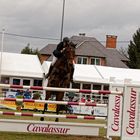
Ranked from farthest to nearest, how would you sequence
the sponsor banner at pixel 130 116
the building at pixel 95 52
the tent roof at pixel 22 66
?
the building at pixel 95 52 → the tent roof at pixel 22 66 → the sponsor banner at pixel 130 116

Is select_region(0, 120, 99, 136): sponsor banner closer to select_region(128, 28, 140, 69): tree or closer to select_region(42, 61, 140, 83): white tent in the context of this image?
select_region(42, 61, 140, 83): white tent

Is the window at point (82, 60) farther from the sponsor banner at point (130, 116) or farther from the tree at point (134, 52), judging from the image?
the sponsor banner at point (130, 116)

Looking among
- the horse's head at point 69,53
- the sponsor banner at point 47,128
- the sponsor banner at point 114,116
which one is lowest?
the sponsor banner at point 47,128

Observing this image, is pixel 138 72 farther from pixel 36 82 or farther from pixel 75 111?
pixel 75 111

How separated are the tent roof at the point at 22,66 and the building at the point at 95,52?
103ft

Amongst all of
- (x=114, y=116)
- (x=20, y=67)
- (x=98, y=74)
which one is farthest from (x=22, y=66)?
(x=114, y=116)

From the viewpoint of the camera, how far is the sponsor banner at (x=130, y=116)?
9.79 meters

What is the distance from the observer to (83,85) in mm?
43406

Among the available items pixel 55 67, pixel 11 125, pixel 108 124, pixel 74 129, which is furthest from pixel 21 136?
pixel 55 67

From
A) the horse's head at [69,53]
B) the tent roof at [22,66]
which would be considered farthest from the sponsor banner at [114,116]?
the tent roof at [22,66]

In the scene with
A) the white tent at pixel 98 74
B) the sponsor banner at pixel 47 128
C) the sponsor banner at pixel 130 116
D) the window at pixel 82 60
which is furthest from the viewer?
the window at pixel 82 60

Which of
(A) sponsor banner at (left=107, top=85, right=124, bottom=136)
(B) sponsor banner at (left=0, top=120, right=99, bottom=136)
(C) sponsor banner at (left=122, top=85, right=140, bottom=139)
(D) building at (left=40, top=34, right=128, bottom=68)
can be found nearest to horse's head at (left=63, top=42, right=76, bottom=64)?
(A) sponsor banner at (left=107, top=85, right=124, bottom=136)

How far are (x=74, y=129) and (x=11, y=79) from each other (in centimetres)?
3323

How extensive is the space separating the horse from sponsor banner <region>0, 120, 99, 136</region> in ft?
4.97
